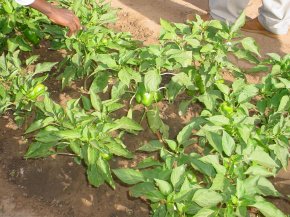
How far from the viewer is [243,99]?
7.73ft

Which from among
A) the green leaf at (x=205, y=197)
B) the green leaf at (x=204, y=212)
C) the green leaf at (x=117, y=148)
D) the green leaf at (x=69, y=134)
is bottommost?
the green leaf at (x=117, y=148)

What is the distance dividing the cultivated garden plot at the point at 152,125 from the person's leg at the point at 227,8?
1505mm

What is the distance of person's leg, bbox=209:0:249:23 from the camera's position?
4.40 meters

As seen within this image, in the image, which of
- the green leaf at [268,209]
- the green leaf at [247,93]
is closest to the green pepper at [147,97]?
the green leaf at [247,93]

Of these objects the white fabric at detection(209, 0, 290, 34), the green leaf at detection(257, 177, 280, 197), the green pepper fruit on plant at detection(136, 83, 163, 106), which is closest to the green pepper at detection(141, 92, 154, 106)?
the green pepper fruit on plant at detection(136, 83, 163, 106)

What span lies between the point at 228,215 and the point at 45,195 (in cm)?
144

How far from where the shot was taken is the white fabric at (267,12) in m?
4.27

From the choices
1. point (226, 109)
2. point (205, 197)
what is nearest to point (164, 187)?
point (205, 197)

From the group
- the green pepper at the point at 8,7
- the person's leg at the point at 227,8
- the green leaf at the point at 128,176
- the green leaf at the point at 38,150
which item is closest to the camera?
the green leaf at the point at 128,176

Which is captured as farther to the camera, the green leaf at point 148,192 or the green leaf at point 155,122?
the green leaf at point 155,122

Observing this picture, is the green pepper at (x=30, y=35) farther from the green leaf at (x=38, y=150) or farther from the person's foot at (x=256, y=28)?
the person's foot at (x=256, y=28)

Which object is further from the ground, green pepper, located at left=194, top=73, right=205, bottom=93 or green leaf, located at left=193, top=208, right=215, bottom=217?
green leaf, located at left=193, top=208, right=215, bottom=217

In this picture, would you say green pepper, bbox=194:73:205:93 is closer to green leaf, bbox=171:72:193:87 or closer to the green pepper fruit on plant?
green leaf, bbox=171:72:193:87

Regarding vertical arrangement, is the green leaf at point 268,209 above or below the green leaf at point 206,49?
below
